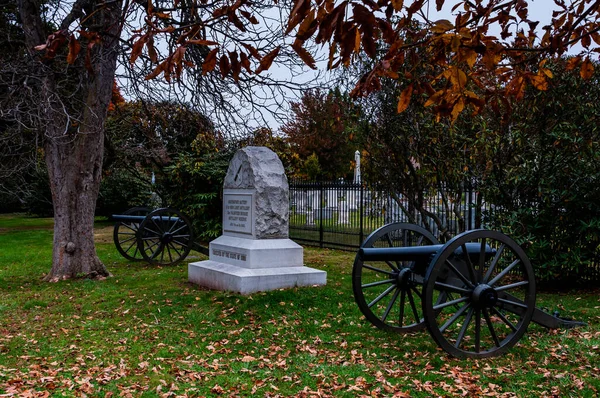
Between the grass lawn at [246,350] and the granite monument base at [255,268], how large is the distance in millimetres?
267

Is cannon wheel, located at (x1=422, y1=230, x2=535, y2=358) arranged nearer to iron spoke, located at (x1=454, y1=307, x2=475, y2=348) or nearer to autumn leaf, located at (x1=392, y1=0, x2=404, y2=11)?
iron spoke, located at (x1=454, y1=307, x2=475, y2=348)

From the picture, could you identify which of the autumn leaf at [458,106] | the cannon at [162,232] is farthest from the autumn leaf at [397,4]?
the cannon at [162,232]

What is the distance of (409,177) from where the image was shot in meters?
11.3

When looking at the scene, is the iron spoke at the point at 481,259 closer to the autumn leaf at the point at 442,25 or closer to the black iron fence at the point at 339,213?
the autumn leaf at the point at 442,25

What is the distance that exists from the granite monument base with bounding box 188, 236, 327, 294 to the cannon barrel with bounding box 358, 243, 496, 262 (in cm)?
314

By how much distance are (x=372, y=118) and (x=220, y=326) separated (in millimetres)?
5404

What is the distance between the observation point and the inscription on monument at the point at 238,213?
958 cm

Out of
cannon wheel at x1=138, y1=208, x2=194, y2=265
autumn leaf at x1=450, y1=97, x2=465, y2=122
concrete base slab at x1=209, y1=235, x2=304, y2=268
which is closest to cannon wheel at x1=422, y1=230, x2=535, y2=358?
autumn leaf at x1=450, y1=97, x2=465, y2=122

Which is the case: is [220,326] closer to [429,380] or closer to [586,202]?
[429,380]

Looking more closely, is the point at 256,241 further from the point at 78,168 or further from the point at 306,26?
the point at 306,26

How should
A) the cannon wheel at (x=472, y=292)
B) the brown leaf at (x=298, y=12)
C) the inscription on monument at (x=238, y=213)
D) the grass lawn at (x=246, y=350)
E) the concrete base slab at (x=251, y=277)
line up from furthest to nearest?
the inscription on monument at (x=238, y=213)
the concrete base slab at (x=251, y=277)
the cannon wheel at (x=472, y=292)
the grass lawn at (x=246, y=350)
the brown leaf at (x=298, y=12)

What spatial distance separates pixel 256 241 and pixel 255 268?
1.55 ft

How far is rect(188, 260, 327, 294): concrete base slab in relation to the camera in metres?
8.77

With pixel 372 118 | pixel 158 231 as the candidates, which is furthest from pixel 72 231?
pixel 372 118
